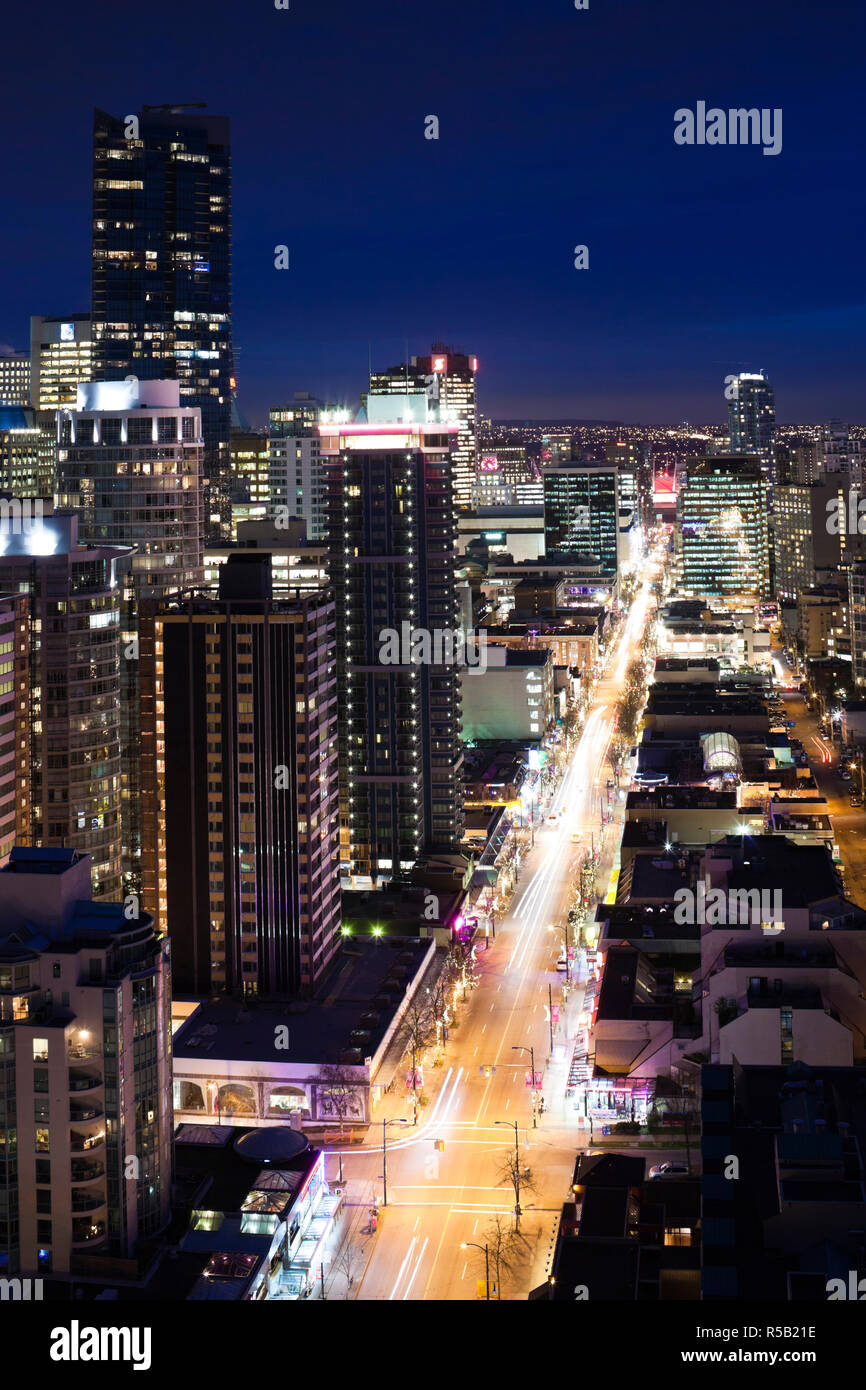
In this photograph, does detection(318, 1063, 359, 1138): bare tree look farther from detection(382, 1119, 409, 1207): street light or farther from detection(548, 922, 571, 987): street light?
detection(548, 922, 571, 987): street light

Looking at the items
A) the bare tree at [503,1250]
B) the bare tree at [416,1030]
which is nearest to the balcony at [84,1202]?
the bare tree at [503,1250]

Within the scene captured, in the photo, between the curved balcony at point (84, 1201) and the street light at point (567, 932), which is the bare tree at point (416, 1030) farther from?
the curved balcony at point (84, 1201)

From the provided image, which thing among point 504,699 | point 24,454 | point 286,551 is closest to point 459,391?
point 24,454

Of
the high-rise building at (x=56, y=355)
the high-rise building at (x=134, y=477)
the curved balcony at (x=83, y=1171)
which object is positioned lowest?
the curved balcony at (x=83, y=1171)

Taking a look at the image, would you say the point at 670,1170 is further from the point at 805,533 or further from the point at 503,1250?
the point at 805,533

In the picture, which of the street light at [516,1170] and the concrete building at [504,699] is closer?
the street light at [516,1170]

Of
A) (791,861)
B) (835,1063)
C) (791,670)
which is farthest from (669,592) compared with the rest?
(835,1063)

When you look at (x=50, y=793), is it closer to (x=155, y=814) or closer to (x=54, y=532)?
(x=155, y=814)
